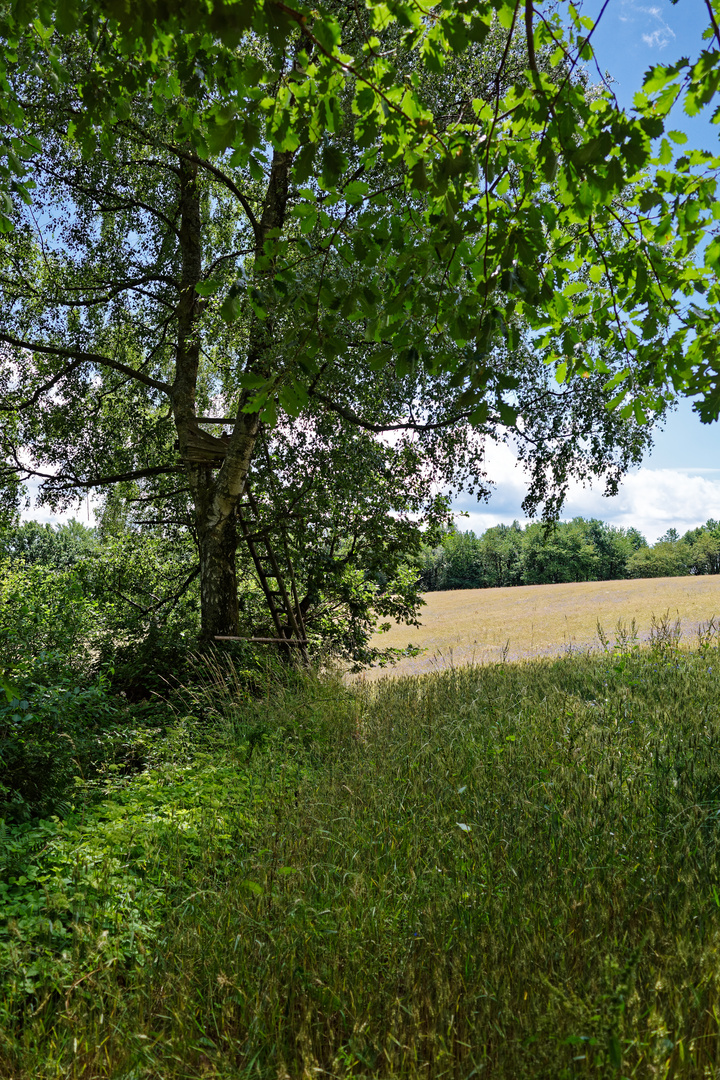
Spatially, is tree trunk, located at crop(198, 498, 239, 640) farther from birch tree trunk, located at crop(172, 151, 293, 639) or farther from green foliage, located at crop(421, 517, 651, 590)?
green foliage, located at crop(421, 517, 651, 590)

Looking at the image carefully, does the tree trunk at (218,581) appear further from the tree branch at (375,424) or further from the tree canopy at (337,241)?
the tree branch at (375,424)

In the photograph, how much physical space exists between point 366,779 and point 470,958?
185 cm

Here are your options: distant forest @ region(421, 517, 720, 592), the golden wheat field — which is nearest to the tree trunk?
the golden wheat field

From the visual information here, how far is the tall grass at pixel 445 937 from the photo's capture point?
2.00 metres

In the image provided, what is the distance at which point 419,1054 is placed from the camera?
214 cm

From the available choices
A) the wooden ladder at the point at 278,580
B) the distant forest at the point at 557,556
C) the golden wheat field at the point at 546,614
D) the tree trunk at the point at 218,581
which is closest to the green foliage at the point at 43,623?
the tree trunk at the point at 218,581

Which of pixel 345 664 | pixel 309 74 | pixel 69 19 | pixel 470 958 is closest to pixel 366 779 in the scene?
pixel 470 958

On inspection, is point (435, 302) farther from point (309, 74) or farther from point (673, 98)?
point (673, 98)

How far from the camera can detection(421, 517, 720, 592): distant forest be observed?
236 feet

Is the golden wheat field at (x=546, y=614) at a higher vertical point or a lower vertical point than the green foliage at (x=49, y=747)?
lower

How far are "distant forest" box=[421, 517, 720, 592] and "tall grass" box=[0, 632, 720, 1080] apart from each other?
65779mm

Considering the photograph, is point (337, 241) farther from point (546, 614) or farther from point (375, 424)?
point (546, 614)

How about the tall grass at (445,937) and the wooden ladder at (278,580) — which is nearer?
the tall grass at (445,937)

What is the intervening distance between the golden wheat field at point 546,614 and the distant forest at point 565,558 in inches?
1113
